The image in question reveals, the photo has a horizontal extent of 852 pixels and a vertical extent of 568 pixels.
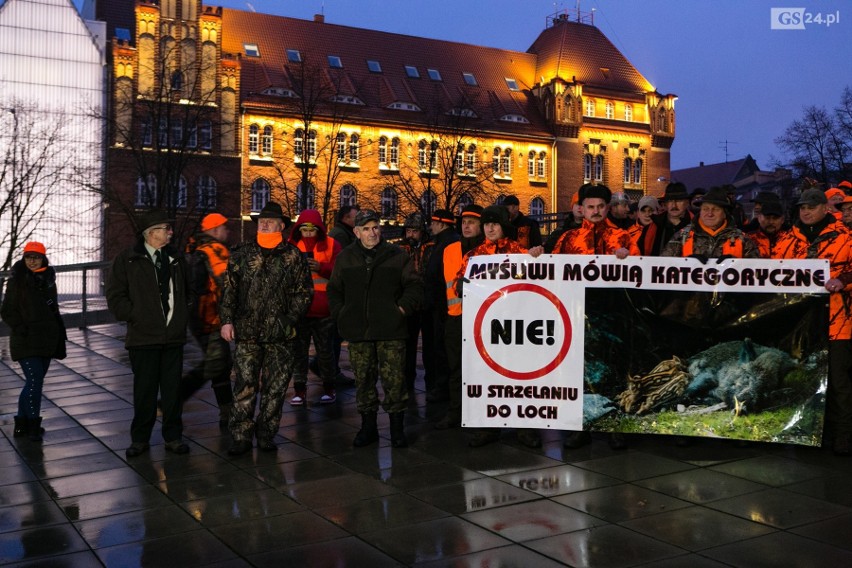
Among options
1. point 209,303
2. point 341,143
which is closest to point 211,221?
point 209,303

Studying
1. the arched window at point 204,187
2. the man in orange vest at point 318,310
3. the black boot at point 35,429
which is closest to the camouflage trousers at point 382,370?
the man in orange vest at point 318,310

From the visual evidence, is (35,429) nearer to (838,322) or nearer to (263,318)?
(263,318)

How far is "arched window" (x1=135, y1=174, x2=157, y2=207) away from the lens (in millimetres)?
35156

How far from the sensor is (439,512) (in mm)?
5594

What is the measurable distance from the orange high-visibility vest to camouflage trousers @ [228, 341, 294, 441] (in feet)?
4.62

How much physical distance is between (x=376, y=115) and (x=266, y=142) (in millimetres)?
7856

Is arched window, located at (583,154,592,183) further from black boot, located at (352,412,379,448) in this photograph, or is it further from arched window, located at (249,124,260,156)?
black boot, located at (352,412,379,448)

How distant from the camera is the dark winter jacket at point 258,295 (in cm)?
725

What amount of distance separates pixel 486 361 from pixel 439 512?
2040 mm

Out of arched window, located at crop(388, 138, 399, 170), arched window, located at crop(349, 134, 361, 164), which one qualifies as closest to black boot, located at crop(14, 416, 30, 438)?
arched window, located at crop(349, 134, 361, 164)

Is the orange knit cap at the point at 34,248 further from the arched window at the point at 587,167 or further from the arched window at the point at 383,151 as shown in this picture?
the arched window at the point at 587,167

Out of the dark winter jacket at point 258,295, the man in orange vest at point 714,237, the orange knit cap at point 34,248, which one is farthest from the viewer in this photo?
the orange knit cap at point 34,248

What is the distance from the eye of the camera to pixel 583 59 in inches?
2803

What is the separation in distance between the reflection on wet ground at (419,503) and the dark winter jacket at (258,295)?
3.19ft
